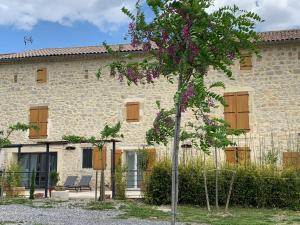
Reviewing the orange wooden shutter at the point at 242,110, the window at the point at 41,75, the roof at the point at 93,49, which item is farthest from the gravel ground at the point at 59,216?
the window at the point at 41,75

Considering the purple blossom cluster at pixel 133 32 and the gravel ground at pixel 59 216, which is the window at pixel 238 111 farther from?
the purple blossom cluster at pixel 133 32

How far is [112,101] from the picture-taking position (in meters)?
18.2

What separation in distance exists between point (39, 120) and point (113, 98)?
3397 millimetres

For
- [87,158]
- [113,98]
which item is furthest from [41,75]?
[87,158]

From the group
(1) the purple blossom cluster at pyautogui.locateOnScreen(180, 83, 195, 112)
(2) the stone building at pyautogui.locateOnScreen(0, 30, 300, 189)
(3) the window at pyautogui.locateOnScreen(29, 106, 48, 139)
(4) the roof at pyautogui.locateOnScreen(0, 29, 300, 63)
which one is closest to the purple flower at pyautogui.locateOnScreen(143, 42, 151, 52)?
(1) the purple blossom cluster at pyautogui.locateOnScreen(180, 83, 195, 112)

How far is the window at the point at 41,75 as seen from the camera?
1909 cm

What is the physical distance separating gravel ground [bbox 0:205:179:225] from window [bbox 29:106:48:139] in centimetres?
829

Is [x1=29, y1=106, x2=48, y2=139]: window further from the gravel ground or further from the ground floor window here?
the gravel ground

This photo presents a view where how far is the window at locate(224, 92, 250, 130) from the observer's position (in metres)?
16.5

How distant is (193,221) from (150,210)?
6.10 feet

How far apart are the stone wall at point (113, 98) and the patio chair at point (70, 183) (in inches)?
21.2

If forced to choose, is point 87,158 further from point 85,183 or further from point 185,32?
point 185,32

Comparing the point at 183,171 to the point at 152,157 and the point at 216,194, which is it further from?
the point at 152,157

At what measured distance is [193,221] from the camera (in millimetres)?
8531
